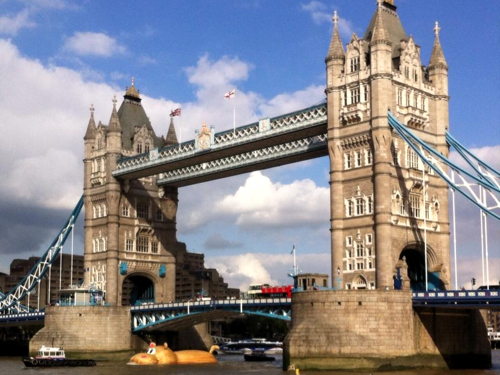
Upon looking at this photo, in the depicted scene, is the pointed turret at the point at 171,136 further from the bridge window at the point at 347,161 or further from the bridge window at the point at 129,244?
the bridge window at the point at 347,161

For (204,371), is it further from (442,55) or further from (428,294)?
(442,55)

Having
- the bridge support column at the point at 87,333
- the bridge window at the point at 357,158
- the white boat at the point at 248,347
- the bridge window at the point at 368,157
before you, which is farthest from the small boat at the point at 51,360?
the white boat at the point at 248,347

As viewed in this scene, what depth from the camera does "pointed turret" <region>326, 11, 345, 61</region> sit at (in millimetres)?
77688

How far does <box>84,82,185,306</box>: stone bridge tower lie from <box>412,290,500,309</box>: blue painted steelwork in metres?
42.8

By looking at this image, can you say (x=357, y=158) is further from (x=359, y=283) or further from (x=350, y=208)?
(x=359, y=283)

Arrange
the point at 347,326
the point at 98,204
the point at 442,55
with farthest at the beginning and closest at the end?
the point at 98,204, the point at 442,55, the point at 347,326

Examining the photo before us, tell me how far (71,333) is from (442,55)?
47018 millimetres

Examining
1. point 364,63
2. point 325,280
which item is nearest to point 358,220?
point 325,280

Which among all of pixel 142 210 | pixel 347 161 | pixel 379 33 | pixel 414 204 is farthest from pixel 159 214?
pixel 379 33

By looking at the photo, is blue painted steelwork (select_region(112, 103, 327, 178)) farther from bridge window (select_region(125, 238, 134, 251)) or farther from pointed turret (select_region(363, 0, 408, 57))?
pointed turret (select_region(363, 0, 408, 57))

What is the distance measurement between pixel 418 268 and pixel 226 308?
60.4 ft

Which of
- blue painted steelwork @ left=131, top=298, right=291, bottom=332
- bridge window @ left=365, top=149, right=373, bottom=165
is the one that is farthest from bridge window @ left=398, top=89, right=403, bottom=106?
blue painted steelwork @ left=131, top=298, right=291, bottom=332

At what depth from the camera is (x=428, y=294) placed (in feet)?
220

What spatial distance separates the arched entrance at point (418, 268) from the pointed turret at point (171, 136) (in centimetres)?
4011
